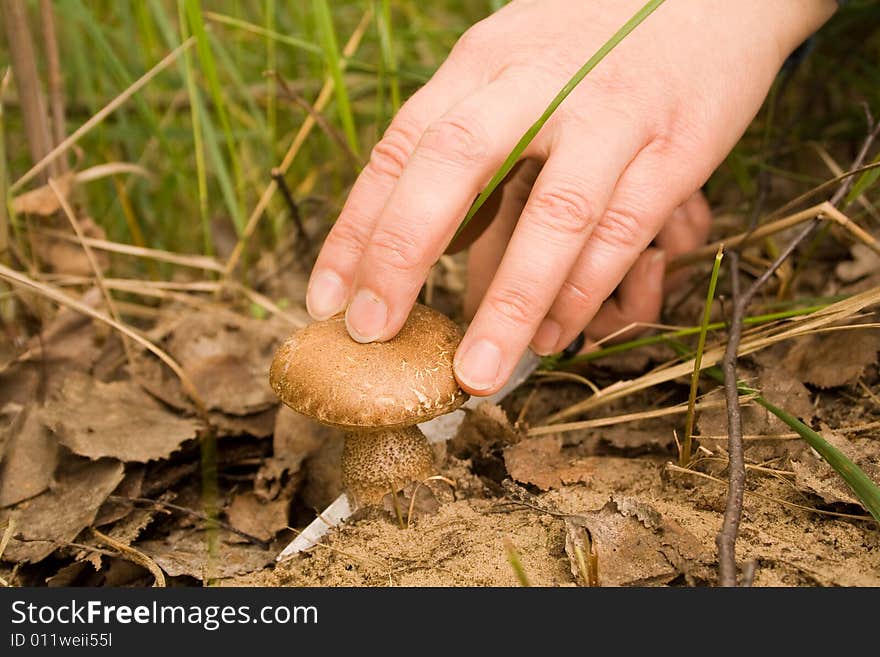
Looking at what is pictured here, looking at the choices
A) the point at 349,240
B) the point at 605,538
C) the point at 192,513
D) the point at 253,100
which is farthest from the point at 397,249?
the point at 253,100

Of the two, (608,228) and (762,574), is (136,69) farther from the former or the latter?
(762,574)

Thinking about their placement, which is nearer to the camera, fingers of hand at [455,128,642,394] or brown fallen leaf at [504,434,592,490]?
fingers of hand at [455,128,642,394]

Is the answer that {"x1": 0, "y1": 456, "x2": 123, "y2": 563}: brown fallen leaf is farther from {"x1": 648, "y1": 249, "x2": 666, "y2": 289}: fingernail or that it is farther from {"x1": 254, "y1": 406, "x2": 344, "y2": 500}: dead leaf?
{"x1": 648, "y1": 249, "x2": 666, "y2": 289}: fingernail

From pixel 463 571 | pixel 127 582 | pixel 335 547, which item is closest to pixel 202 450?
pixel 127 582

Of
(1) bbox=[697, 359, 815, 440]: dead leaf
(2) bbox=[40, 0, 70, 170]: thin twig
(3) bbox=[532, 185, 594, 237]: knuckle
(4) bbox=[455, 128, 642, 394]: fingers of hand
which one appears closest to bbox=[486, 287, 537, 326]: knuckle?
(4) bbox=[455, 128, 642, 394]: fingers of hand

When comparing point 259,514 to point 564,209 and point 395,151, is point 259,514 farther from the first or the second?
point 564,209
